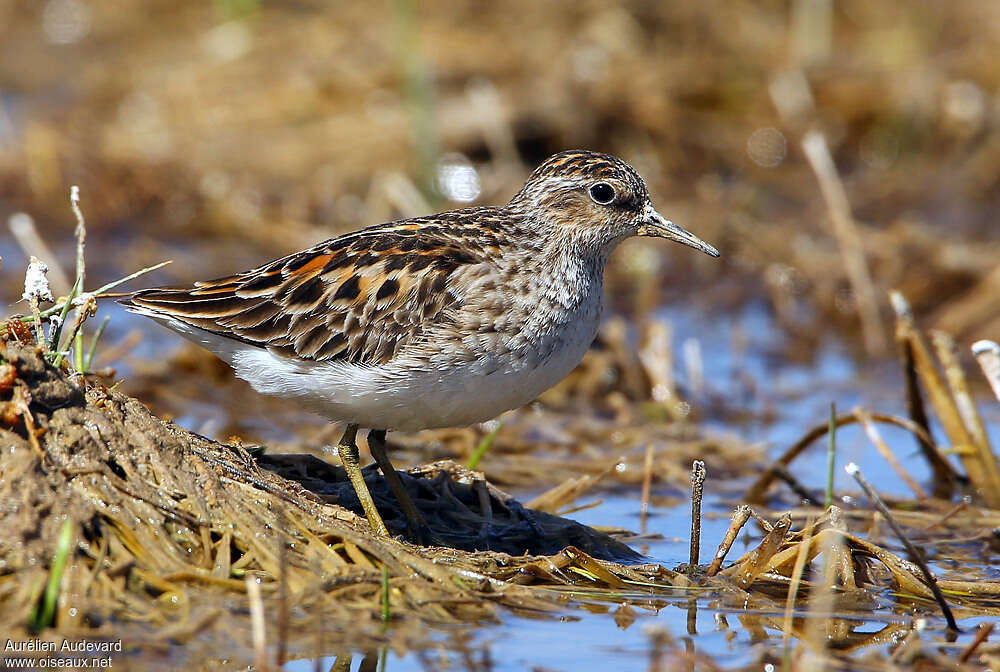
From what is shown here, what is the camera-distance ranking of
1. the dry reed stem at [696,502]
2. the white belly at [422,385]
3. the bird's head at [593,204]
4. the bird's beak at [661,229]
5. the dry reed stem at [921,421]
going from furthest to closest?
the dry reed stem at [921,421], the bird's beak at [661,229], the bird's head at [593,204], the white belly at [422,385], the dry reed stem at [696,502]

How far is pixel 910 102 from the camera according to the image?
1435 cm

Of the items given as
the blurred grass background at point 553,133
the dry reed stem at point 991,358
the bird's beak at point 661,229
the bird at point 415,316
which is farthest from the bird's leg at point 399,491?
the blurred grass background at point 553,133

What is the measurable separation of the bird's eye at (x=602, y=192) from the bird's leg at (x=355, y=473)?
1695 millimetres

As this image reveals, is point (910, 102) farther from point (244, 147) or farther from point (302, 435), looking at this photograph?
point (302, 435)

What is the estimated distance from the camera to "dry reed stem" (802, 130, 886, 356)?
10133 millimetres

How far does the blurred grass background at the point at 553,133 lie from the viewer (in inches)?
483

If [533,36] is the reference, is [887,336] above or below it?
below

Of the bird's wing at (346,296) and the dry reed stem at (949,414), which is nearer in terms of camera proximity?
the bird's wing at (346,296)

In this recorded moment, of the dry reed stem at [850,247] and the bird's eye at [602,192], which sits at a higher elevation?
the dry reed stem at [850,247]

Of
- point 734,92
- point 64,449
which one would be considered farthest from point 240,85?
point 64,449

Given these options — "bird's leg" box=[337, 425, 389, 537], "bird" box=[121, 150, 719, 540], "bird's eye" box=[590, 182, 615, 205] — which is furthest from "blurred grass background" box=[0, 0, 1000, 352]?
"bird's leg" box=[337, 425, 389, 537]

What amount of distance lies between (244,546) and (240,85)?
9587 millimetres

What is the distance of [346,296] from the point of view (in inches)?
264

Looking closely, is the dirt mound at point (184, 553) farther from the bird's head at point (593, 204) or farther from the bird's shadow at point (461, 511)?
the bird's head at point (593, 204)
